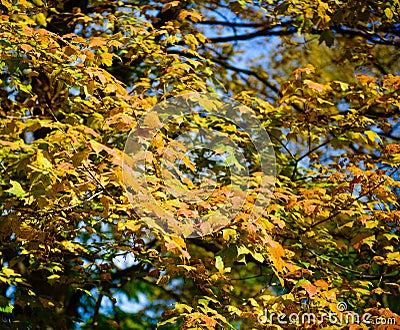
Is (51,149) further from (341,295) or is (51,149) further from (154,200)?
(341,295)

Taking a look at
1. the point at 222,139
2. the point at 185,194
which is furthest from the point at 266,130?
the point at 185,194

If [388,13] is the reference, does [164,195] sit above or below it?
below

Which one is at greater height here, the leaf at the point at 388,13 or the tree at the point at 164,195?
the leaf at the point at 388,13

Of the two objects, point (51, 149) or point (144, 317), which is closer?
point (51, 149)

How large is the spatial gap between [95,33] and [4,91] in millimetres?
944

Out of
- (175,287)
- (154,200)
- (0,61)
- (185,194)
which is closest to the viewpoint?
(154,200)

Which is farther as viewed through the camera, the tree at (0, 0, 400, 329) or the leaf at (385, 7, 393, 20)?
the leaf at (385, 7, 393, 20)

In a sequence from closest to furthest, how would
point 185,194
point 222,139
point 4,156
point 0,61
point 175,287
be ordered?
point 185,194
point 0,61
point 4,156
point 222,139
point 175,287

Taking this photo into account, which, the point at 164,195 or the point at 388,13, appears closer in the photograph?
the point at 164,195

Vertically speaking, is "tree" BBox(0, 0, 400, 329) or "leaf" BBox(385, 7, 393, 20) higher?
"leaf" BBox(385, 7, 393, 20)

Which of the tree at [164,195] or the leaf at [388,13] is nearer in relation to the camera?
the tree at [164,195]

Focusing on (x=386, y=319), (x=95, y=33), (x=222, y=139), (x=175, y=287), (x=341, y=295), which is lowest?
(x=175, y=287)

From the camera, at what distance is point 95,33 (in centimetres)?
452

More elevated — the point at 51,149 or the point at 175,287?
the point at 51,149
